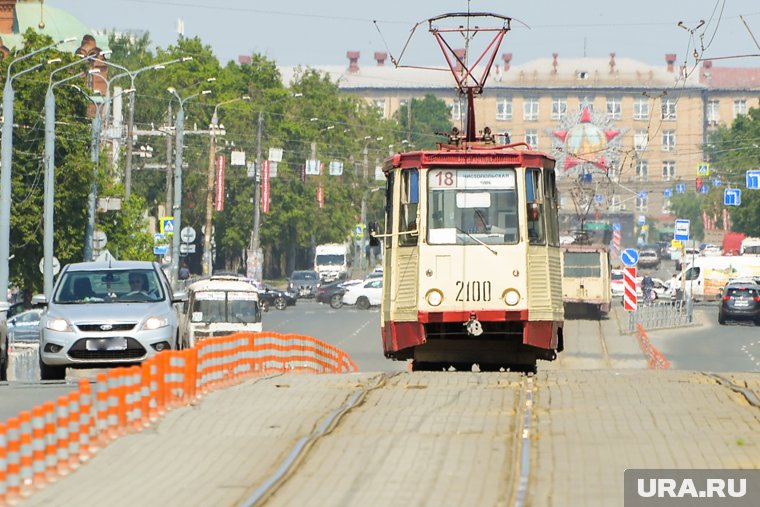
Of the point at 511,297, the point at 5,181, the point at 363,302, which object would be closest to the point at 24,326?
the point at 5,181

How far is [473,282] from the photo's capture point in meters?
25.4

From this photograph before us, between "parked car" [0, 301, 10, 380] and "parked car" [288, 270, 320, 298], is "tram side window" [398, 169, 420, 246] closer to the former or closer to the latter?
"parked car" [0, 301, 10, 380]

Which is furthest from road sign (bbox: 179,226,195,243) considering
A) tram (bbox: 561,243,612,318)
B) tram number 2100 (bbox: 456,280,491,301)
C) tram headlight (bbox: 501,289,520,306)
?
tram headlight (bbox: 501,289,520,306)

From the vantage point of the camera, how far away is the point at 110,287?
24734mm

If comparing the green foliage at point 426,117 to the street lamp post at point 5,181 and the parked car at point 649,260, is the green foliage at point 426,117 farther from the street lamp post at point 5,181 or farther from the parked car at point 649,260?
the street lamp post at point 5,181

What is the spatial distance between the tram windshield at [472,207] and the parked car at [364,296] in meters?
57.5

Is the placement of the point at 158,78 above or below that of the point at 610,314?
above

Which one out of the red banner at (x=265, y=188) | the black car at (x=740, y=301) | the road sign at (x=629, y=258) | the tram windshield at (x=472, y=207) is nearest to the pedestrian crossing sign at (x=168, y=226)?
the road sign at (x=629, y=258)

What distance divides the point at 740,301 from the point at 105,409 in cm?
5467

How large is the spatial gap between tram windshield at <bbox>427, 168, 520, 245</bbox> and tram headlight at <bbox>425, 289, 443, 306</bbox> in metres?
0.69

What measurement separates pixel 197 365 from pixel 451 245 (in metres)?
5.85

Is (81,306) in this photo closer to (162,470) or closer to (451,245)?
(451,245)

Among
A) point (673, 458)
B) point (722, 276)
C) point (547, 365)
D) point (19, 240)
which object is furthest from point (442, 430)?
point (722, 276)

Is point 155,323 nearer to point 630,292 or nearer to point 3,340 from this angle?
point 3,340
